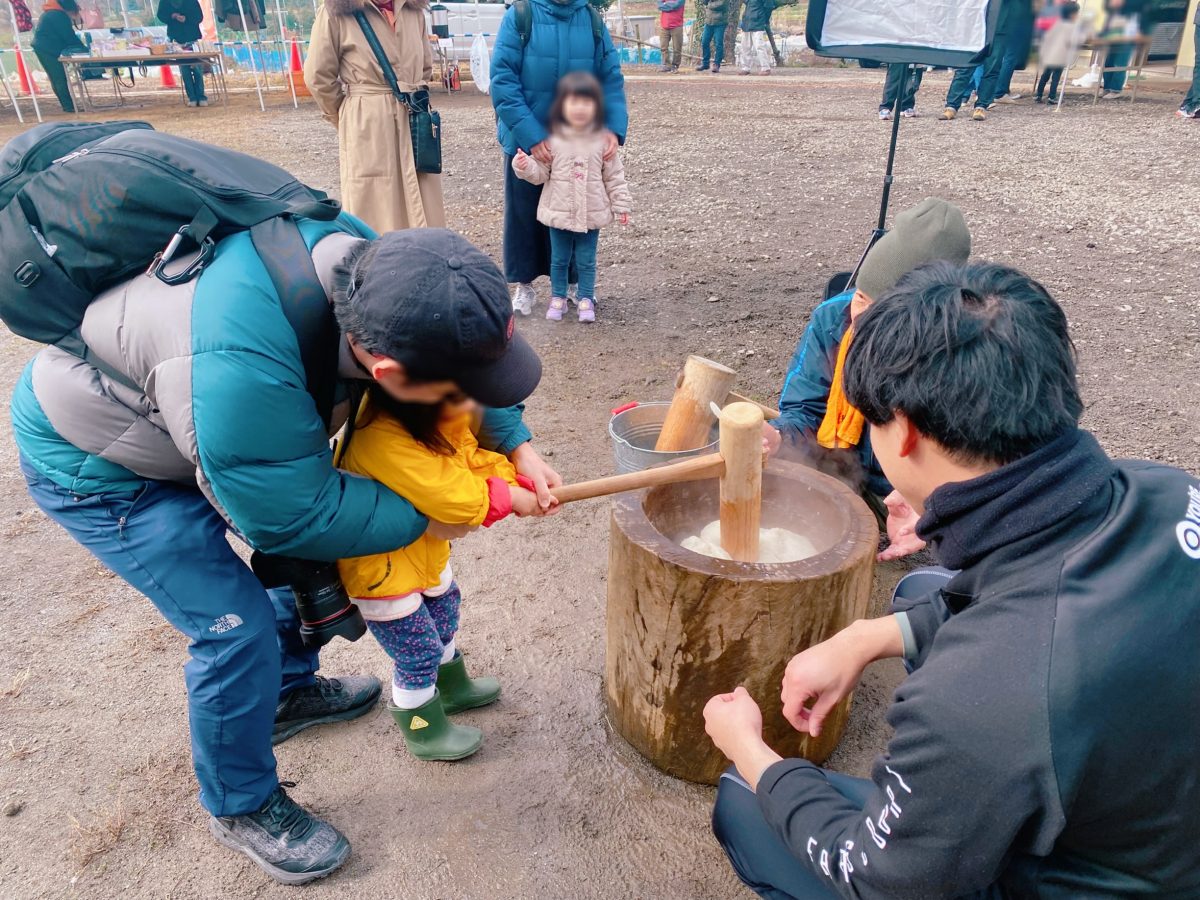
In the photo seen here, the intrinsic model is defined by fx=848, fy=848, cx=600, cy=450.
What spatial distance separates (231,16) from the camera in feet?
51.9

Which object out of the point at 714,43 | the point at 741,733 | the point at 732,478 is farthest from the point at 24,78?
the point at 741,733

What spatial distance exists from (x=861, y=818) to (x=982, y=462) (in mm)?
606

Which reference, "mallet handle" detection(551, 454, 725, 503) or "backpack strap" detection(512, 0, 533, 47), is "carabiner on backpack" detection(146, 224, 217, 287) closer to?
"mallet handle" detection(551, 454, 725, 503)

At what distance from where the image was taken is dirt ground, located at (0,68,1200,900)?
84.5 inches

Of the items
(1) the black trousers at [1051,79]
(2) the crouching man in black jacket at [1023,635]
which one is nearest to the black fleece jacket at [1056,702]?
(2) the crouching man in black jacket at [1023,635]

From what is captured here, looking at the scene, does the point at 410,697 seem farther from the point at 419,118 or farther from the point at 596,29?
the point at 596,29

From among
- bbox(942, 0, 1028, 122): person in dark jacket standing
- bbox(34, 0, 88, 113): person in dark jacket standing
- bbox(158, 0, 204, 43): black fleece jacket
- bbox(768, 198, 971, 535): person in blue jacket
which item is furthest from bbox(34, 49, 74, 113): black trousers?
bbox(768, 198, 971, 535): person in blue jacket

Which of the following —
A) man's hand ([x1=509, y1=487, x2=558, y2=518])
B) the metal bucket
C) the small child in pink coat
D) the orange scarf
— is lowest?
the metal bucket

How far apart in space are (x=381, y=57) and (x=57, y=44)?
1246 cm

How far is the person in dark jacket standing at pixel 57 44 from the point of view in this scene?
1329cm

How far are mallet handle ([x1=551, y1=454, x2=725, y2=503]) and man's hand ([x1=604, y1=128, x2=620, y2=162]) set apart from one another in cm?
307

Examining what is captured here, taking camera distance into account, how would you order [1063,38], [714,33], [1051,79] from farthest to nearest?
1. [714,33]
2. [1051,79]
3. [1063,38]

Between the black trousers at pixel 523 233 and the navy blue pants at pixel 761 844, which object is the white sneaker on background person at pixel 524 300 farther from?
the navy blue pants at pixel 761 844

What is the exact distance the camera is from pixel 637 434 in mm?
3172
